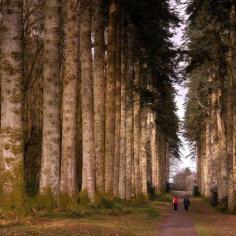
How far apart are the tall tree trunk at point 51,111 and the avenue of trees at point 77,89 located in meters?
0.03

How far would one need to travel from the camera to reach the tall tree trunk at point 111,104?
25312 mm

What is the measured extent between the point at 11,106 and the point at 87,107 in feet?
30.2

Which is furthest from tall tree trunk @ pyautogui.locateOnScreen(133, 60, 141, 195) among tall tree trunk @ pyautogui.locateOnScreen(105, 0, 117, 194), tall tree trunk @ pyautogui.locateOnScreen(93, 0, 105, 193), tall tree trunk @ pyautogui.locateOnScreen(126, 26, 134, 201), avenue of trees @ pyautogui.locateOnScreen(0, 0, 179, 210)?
tall tree trunk @ pyautogui.locateOnScreen(93, 0, 105, 193)

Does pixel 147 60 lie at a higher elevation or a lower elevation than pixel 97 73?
higher

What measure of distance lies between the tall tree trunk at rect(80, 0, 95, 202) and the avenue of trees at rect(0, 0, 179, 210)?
0.04 m

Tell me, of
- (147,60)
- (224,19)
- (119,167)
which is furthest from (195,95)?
(119,167)

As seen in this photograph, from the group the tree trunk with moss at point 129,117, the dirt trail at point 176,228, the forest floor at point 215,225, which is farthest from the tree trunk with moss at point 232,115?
the tree trunk with moss at point 129,117

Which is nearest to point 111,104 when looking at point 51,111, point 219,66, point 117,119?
point 117,119

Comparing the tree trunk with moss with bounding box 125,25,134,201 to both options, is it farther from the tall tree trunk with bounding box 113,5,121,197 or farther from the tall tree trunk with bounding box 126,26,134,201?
the tall tree trunk with bounding box 113,5,121,197

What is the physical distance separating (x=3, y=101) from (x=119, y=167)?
16.3 meters

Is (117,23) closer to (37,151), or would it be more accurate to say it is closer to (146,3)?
(146,3)

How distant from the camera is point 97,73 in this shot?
24594 mm

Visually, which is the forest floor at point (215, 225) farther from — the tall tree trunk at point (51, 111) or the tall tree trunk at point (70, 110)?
the tall tree trunk at point (51, 111)

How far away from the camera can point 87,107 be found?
72.4ft
